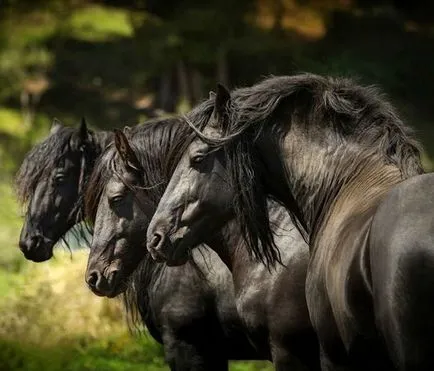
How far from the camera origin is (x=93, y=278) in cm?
795

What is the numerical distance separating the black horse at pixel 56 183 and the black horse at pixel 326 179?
2642 mm

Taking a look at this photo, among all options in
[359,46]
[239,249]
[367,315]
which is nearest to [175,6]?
[359,46]

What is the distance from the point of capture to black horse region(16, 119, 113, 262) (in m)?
9.42

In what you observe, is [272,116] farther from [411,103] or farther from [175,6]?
[175,6]

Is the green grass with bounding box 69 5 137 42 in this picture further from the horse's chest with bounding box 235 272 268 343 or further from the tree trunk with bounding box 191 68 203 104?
the horse's chest with bounding box 235 272 268 343

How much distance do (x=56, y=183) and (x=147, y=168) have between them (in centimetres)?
154

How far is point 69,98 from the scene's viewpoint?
27.8 m

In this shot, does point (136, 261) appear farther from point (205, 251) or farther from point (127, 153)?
point (127, 153)

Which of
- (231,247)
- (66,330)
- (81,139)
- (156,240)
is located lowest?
(66,330)

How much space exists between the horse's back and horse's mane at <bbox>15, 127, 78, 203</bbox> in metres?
4.51

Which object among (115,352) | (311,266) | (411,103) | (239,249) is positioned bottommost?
(411,103)

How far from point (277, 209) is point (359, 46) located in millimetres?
16893

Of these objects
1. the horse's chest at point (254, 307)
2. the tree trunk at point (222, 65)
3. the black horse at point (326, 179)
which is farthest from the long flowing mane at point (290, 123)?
the tree trunk at point (222, 65)

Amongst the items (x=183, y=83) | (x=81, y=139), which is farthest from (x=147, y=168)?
(x=183, y=83)
